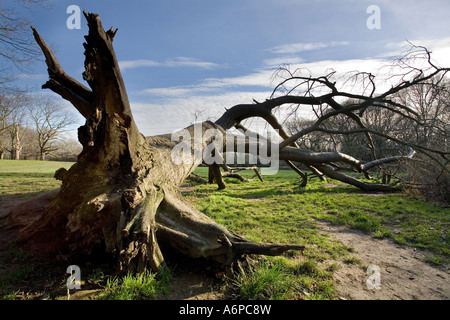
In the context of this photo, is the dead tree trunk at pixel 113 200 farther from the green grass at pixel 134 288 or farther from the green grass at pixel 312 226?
the green grass at pixel 312 226

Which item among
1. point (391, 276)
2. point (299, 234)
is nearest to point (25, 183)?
point (299, 234)

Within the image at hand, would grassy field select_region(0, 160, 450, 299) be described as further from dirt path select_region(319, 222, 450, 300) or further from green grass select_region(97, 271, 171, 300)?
dirt path select_region(319, 222, 450, 300)

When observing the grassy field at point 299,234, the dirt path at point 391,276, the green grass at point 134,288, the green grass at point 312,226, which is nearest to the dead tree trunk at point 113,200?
the green grass at point 134,288

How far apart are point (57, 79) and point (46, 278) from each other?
2585 mm

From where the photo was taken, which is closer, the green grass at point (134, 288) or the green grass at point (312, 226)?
the green grass at point (134, 288)

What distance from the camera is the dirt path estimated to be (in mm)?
2539

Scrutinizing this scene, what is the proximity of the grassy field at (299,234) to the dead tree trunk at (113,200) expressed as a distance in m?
0.26

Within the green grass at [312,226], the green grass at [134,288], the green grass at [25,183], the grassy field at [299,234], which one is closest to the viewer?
the green grass at [134,288]

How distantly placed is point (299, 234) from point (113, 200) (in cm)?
319

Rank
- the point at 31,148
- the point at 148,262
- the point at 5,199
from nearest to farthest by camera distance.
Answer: the point at 148,262, the point at 5,199, the point at 31,148

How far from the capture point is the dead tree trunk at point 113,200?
2504mm

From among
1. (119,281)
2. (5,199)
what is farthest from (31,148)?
(119,281)
